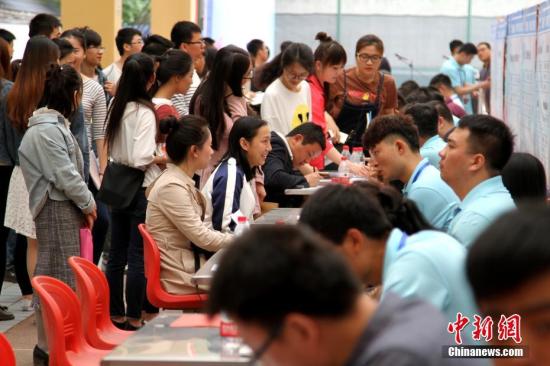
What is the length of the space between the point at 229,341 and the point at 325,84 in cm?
608

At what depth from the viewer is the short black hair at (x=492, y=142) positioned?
4469 millimetres

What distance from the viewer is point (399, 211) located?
3.41 meters

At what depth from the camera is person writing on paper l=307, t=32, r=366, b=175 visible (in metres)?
8.89

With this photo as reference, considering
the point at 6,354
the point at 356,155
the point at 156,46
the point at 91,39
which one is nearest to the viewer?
the point at 6,354

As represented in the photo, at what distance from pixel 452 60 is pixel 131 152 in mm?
10962

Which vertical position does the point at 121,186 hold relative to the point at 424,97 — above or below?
below

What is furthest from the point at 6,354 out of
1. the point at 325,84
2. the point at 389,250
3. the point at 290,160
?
the point at 325,84

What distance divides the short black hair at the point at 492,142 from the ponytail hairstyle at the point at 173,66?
117 inches

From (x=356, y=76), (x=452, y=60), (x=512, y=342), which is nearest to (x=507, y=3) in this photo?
(x=452, y=60)

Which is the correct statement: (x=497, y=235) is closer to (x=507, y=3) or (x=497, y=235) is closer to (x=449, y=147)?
(x=449, y=147)

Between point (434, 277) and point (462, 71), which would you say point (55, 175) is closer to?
point (434, 277)

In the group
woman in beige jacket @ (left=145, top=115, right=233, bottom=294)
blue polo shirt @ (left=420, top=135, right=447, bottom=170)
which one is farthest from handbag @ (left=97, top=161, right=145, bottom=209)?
blue polo shirt @ (left=420, top=135, right=447, bottom=170)

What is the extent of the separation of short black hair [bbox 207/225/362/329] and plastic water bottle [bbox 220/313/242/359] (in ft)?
5.17

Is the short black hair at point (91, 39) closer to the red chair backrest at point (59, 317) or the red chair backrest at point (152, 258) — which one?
the red chair backrest at point (152, 258)
